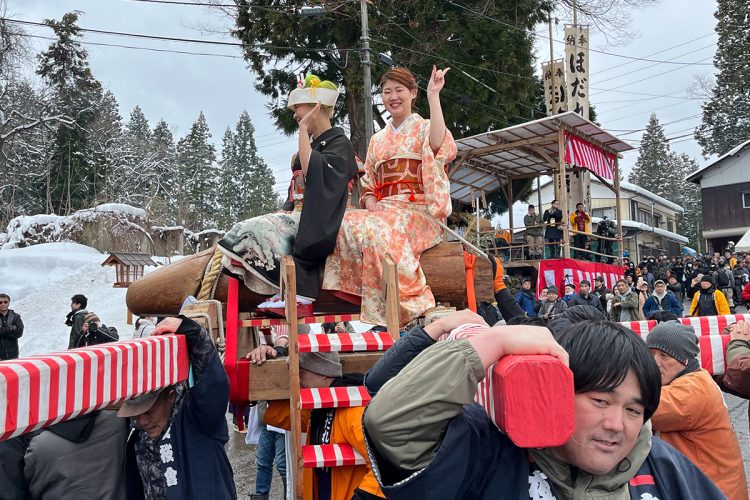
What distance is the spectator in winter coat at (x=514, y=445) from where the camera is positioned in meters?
1.29

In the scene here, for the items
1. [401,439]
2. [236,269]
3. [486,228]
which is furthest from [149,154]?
[401,439]

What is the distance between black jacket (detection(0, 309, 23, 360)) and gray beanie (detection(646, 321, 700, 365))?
8656 millimetres

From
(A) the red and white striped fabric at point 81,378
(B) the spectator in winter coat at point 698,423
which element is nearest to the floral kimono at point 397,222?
(B) the spectator in winter coat at point 698,423

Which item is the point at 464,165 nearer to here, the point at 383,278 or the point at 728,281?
the point at 728,281

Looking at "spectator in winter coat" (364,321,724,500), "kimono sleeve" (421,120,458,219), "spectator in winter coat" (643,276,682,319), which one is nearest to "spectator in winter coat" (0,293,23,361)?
"kimono sleeve" (421,120,458,219)

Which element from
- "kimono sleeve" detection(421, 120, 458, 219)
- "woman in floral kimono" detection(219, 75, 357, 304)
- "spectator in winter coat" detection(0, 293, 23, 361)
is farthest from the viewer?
"spectator in winter coat" detection(0, 293, 23, 361)

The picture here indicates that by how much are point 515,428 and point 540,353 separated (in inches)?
6.0

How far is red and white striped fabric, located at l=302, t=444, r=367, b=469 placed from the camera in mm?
2904

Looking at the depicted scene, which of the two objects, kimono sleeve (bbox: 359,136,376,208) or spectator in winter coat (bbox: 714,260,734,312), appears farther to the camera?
spectator in winter coat (bbox: 714,260,734,312)

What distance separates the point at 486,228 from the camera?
61.0ft

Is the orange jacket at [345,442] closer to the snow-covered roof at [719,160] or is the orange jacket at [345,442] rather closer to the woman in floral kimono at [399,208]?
the woman in floral kimono at [399,208]

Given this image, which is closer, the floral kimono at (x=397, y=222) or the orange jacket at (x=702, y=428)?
the orange jacket at (x=702, y=428)

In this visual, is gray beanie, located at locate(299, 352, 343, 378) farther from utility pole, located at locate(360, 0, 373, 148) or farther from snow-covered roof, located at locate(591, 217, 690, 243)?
snow-covered roof, located at locate(591, 217, 690, 243)

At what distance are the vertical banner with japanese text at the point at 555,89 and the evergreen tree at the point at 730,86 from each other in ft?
59.0
